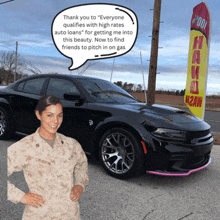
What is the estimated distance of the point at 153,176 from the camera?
13.7 ft

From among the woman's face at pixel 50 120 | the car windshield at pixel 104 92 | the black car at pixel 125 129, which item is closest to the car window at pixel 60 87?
the black car at pixel 125 129

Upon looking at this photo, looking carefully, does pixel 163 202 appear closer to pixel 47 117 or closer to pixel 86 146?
pixel 86 146

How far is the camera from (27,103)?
5.22 metres

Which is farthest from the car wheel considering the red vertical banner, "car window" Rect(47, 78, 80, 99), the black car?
the red vertical banner

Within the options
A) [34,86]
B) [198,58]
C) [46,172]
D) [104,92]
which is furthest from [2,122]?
[198,58]

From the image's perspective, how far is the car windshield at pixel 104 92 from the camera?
15.0ft

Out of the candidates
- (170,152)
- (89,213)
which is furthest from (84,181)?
(170,152)

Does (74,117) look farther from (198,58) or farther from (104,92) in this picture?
(198,58)

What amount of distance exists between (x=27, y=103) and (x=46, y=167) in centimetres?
419

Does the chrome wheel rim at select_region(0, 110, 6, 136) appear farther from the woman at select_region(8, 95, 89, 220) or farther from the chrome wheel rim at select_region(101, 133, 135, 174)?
the woman at select_region(8, 95, 89, 220)

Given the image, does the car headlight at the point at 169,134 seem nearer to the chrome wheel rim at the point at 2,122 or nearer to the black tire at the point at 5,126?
the black tire at the point at 5,126

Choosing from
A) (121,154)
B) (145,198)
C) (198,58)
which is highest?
(198,58)

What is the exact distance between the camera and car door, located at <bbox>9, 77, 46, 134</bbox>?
506cm

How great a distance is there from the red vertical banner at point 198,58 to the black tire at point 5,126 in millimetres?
5198
